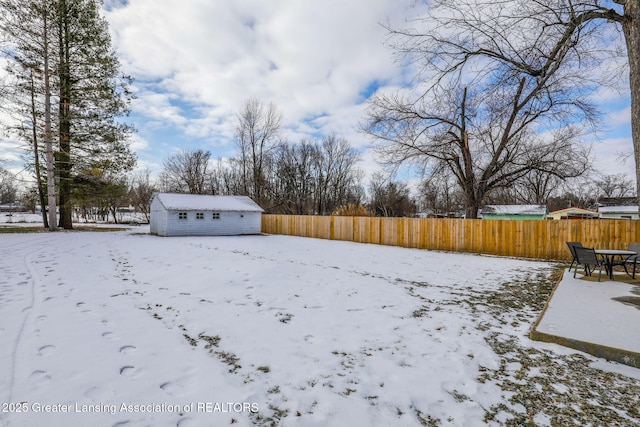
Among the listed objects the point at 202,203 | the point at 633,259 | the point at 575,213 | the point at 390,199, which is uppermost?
the point at 390,199

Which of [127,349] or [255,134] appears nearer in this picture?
[127,349]

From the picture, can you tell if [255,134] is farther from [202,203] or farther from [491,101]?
[491,101]

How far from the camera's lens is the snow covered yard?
2033 mm

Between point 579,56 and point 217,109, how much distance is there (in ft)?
46.1

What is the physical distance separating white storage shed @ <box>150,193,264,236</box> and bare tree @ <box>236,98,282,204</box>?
9.29 m

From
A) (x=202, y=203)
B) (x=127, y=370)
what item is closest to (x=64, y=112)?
(x=202, y=203)

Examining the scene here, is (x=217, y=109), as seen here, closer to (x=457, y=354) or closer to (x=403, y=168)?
(x=403, y=168)

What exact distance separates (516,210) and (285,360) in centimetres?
2956

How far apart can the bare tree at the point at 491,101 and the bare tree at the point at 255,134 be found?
17.4 meters

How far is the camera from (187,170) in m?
35.5

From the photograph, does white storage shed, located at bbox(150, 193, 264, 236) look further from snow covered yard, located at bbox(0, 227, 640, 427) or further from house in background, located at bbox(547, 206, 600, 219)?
house in background, located at bbox(547, 206, 600, 219)

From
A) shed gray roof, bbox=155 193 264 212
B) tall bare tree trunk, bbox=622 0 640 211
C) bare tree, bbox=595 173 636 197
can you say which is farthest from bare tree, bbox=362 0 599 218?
bare tree, bbox=595 173 636 197

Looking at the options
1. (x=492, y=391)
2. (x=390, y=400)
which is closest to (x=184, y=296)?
(x=390, y=400)

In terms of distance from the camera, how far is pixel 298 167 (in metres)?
34.3
